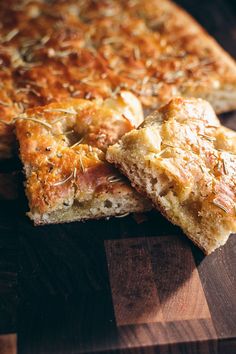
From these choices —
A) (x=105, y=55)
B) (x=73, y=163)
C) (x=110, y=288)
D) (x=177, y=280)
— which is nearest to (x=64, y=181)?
(x=73, y=163)

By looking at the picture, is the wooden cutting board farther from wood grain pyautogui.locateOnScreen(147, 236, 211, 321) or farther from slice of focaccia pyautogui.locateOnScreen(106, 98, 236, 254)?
slice of focaccia pyautogui.locateOnScreen(106, 98, 236, 254)

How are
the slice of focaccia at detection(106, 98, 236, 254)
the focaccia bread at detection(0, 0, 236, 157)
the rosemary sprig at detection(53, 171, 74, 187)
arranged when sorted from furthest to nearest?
the focaccia bread at detection(0, 0, 236, 157)
the rosemary sprig at detection(53, 171, 74, 187)
the slice of focaccia at detection(106, 98, 236, 254)

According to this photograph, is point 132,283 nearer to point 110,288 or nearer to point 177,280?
point 110,288

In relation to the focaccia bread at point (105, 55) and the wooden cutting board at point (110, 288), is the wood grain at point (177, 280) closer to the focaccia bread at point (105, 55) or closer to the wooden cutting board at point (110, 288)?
the wooden cutting board at point (110, 288)

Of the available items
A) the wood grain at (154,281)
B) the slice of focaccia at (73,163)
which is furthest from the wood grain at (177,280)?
the slice of focaccia at (73,163)

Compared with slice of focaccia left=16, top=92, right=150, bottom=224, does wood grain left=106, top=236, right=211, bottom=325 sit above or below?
below

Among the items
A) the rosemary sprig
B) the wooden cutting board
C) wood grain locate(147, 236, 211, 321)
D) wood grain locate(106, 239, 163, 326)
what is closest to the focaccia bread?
the rosemary sprig

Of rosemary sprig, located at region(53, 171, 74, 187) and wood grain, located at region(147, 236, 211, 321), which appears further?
rosemary sprig, located at region(53, 171, 74, 187)

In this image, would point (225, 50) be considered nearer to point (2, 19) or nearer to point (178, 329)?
point (2, 19)
